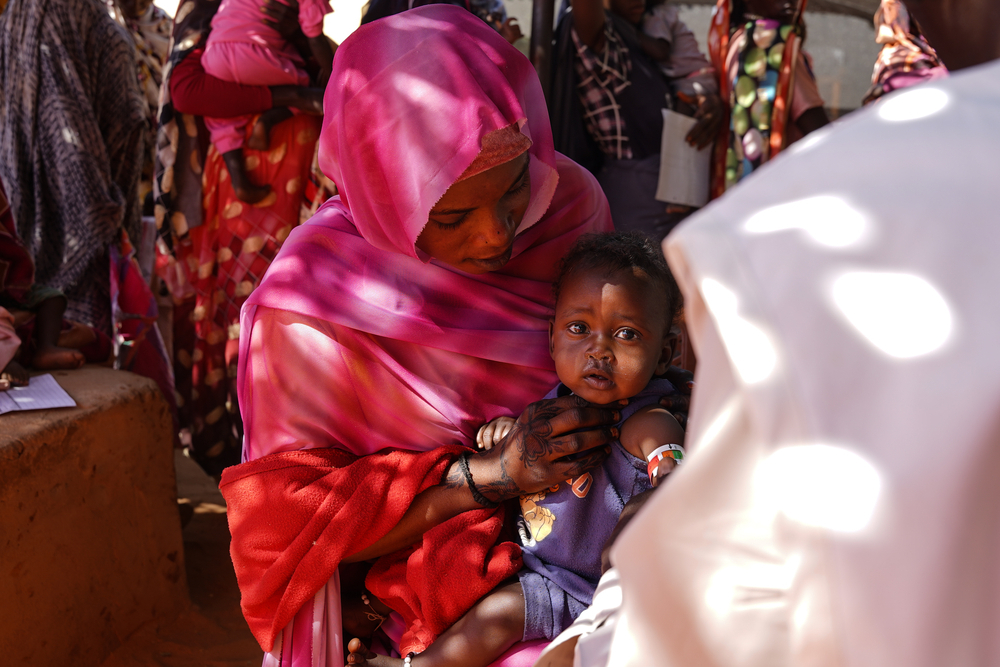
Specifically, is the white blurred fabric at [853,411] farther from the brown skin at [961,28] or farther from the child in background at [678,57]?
the child in background at [678,57]

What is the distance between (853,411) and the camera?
22.8 inches

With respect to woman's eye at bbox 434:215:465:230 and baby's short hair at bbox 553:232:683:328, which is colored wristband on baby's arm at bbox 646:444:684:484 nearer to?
baby's short hair at bbox 553:232:683:328

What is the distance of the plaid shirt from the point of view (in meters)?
3.70

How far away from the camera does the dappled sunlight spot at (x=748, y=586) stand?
634 mm

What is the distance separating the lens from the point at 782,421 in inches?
23.4

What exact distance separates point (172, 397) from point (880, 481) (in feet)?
15.5

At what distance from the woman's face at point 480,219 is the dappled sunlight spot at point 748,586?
1.08 metres

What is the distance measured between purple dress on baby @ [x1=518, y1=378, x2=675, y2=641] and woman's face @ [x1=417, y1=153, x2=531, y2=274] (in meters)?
0.44

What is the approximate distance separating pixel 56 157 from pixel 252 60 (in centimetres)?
135

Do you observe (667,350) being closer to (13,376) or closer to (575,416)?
(575,416)

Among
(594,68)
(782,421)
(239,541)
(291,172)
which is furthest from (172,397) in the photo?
(782,421)

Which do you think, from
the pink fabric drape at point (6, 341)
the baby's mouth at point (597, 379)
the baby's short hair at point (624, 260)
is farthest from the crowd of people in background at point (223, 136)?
the baby's mouth at point (597, 379)

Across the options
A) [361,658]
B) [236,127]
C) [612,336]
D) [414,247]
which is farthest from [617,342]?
[236,127]

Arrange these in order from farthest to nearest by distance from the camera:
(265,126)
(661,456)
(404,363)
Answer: (265,126) < (404,363) < (661,456)
